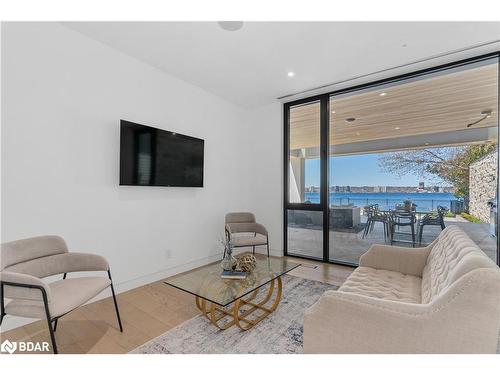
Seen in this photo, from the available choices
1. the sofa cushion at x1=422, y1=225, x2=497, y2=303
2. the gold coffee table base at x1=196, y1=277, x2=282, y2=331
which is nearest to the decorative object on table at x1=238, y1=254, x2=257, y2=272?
the gold coffee table base at x1=196, y1=277, x2=282, y2=331

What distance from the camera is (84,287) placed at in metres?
1.86

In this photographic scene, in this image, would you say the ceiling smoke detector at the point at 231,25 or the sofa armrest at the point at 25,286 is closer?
the sofa armrest at the point at 25,286

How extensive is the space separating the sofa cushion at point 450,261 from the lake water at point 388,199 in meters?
1.20

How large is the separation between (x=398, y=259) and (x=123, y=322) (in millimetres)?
2561

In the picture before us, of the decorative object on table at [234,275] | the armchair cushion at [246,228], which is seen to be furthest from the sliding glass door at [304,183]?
the decorative object on table at [234,275]

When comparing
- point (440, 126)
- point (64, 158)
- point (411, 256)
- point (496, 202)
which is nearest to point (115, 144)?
point (64, 158)

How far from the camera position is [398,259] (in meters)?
2.41

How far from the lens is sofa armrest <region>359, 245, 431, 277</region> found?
Answer: 2.34 meters

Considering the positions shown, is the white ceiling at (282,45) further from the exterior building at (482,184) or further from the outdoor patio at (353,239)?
the outdoor patio at (353,239)

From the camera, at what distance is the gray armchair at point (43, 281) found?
1.56 meters

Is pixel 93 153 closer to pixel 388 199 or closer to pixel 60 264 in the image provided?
pixel 60 264

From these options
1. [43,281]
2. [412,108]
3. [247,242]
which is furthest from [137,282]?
[412,108]

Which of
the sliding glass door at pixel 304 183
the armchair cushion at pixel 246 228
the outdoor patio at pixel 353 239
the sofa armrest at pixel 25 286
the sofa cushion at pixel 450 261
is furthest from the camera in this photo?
the sliding glass door at pixel 304 183

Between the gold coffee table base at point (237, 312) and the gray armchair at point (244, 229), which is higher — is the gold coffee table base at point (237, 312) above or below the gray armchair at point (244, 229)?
below
